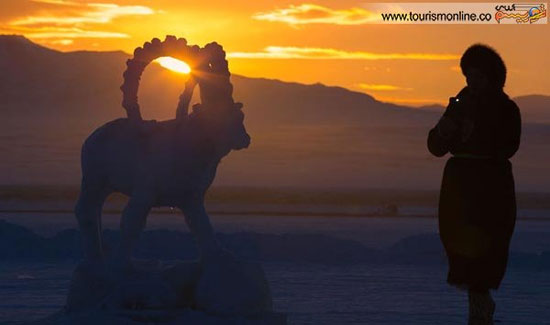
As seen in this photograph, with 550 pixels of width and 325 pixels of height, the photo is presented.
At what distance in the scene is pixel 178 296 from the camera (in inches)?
325

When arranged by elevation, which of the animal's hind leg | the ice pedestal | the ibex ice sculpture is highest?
the ibex ice sculpture

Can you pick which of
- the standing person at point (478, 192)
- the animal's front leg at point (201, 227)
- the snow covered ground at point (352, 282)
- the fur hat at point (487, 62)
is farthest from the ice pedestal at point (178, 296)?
the fur hat at point (487, 62)

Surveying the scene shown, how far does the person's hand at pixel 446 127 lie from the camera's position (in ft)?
18.9

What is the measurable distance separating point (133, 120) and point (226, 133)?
830 mm

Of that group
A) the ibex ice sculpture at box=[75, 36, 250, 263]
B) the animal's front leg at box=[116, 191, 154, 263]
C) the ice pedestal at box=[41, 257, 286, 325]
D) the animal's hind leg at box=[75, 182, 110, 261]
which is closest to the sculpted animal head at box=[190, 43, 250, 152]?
the ibex ice sculpture at box=[75, 36, 250, 263]

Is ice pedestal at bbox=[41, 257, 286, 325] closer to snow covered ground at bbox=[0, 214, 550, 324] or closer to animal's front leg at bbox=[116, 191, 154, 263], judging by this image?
animal's front leg at bbox=[116, 191, 154, 263]

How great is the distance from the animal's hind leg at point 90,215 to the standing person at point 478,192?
3.75m

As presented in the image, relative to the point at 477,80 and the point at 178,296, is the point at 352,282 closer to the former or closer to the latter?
the point at 178,296

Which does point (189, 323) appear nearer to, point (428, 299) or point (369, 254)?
point (428, 299)

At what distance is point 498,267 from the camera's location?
5.81 metres

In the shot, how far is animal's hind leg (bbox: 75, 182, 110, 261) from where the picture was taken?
8.75m

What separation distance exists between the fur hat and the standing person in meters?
0.02

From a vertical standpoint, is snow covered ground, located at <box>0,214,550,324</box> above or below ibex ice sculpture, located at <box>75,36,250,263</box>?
below

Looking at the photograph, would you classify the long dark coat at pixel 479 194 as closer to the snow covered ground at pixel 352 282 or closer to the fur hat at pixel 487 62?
the fur hat at pixel 487 62
